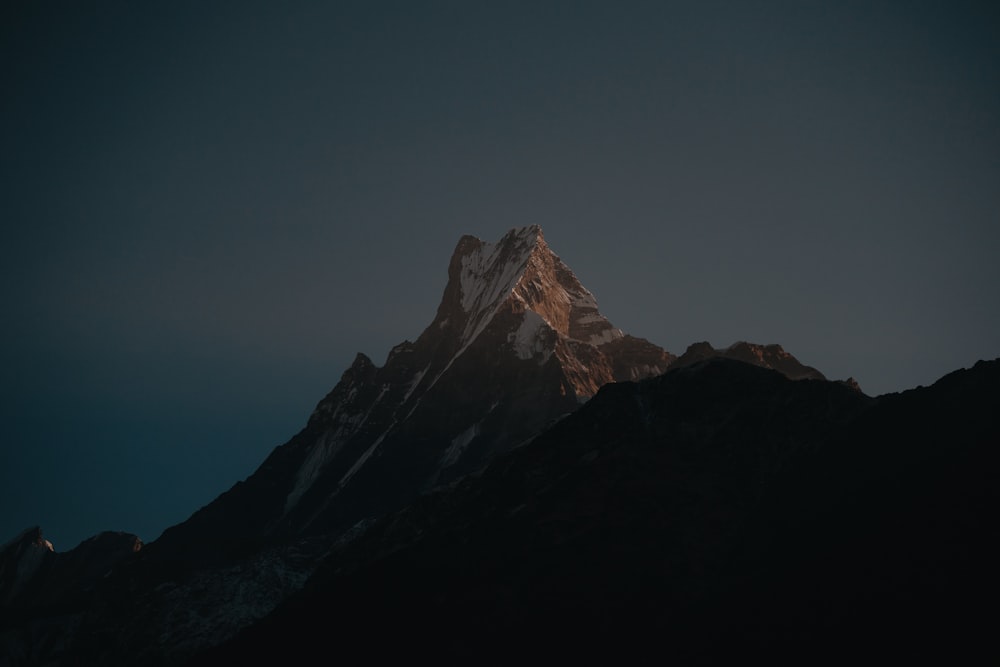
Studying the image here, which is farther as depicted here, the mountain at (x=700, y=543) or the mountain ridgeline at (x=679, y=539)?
the mountain ridgeline at (x=679, y=539)

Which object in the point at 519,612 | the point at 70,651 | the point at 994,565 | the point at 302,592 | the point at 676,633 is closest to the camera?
the point at 994,565

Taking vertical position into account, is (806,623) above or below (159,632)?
below

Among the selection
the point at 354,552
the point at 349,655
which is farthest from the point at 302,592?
the point at 349,655

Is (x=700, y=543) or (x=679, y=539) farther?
(x=679, y=539)

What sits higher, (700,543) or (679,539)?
(679,539)

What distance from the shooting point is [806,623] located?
293ft

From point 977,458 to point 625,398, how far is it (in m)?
52.1

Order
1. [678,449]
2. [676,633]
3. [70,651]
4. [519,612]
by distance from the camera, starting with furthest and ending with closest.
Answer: [70,651]
[678,449]
[519,612]
[676,633]

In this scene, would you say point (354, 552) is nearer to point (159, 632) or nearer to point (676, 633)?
point (159, 632)

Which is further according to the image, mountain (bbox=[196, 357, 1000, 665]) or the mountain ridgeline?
the mountain ridgeline

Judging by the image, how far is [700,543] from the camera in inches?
4466

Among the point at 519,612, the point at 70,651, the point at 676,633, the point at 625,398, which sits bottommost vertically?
the point at 676,633

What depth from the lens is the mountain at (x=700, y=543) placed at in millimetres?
88938

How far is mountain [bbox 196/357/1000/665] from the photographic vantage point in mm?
88938
